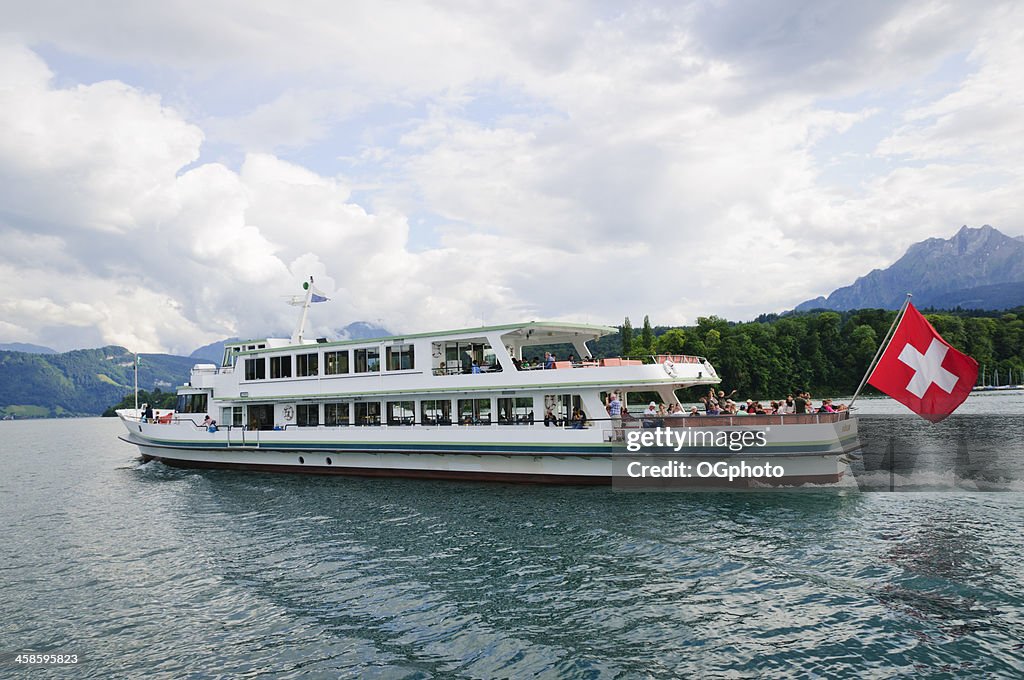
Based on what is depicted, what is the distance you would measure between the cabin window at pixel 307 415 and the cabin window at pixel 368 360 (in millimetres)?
3235

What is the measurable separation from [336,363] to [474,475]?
8.23 metres

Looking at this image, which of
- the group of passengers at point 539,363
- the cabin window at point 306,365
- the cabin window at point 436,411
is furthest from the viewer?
the cabin window at point 306,365

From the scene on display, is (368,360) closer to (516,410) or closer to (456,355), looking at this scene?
(456,355)

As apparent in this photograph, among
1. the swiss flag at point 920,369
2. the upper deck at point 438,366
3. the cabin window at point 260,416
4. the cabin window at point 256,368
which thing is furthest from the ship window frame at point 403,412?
the swiss flag at point 920,369

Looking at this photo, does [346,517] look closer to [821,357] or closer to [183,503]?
[183,503]

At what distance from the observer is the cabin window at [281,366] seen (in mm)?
28672

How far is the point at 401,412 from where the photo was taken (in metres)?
26.1

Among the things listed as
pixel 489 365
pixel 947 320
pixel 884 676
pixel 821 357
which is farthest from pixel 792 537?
pixel 947 320

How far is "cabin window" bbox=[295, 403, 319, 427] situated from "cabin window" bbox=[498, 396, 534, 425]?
367 inches

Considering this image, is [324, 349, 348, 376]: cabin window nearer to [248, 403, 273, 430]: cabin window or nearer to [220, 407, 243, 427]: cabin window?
[248, 403, 273, 430]: cabin window

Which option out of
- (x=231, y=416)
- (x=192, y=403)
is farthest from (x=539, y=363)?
(x=192, y=403)

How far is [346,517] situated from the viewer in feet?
61.4

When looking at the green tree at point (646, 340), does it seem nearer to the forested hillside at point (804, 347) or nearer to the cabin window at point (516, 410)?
the forested hillside at point (804, 347)

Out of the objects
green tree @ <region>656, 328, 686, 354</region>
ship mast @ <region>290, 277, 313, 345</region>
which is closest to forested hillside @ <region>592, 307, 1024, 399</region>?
green tree @ <region>656, 328, 686, 354</region>
